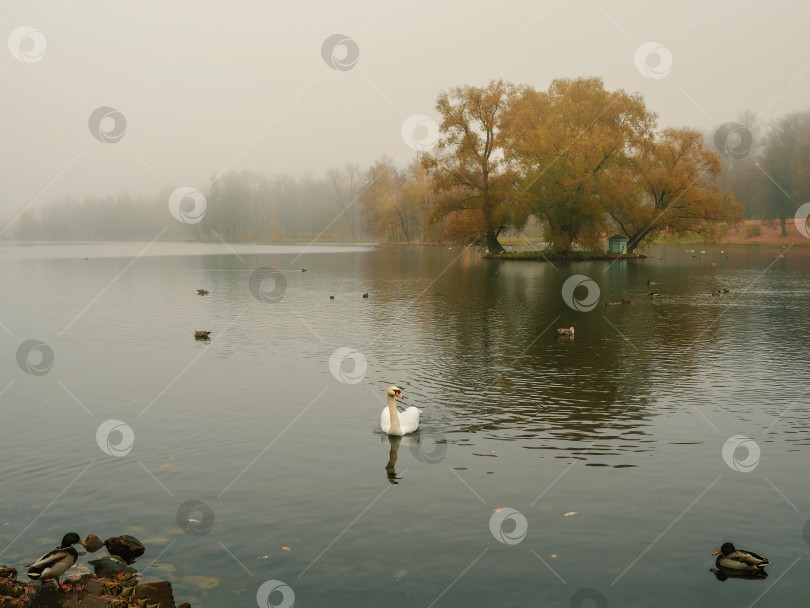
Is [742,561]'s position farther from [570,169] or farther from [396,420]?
[570,169]

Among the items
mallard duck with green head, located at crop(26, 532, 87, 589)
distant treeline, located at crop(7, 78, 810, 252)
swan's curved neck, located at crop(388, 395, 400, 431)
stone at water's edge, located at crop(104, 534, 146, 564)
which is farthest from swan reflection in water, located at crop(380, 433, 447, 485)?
distant treeline, located at crop(7, 78, 810, 252)

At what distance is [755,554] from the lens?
10977 mm

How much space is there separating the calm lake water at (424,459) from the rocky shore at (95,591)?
42 centimetres

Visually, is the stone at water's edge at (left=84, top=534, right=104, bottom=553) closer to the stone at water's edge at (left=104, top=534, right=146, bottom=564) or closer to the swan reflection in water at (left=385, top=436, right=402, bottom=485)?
the stone at water's edge at (left=104, top=534, right=146, bottom=564)

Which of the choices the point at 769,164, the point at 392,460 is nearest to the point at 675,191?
the point at 769,164

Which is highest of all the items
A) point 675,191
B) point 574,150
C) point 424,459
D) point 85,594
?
point 574,150

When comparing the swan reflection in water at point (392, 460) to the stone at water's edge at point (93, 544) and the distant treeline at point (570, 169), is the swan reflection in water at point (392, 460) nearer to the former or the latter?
the stone at water's edge at point (93, 544)

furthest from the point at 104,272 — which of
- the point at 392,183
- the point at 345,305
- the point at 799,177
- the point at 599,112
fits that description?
the point at 799,177

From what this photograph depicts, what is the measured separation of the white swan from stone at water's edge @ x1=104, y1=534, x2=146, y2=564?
24.3 ft

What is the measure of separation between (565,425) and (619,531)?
6.50 metres

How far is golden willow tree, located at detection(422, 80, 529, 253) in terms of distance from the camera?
99.6 metres

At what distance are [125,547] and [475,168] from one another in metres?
95.7

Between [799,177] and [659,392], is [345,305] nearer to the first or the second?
[659,392]

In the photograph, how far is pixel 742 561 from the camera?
423 inches
